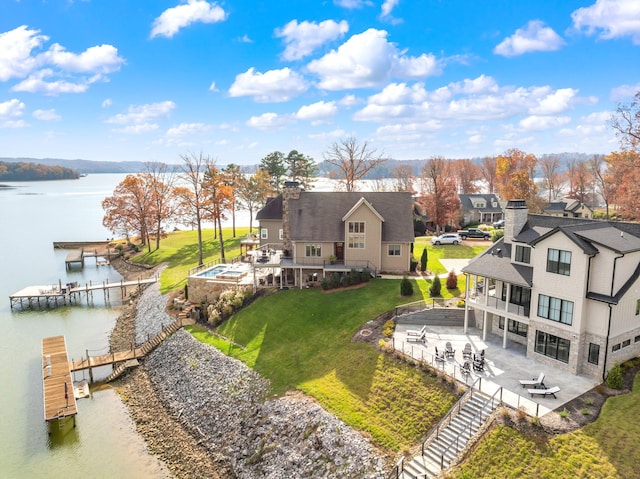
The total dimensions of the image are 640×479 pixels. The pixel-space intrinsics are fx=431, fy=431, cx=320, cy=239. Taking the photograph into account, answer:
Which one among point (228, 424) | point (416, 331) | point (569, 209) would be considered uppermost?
point (569, 209)

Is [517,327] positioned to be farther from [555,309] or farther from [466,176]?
[466,176]

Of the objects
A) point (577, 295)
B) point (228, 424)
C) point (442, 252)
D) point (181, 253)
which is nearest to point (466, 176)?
point (442, 252)

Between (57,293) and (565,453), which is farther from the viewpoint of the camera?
(57,293)

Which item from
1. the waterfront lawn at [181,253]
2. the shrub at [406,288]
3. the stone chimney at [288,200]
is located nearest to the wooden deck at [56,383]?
the waterfront lawn at [181,253]

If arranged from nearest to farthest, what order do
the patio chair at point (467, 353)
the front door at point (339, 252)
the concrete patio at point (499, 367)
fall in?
the concrete patio at point (499, 367)
the patio chair at point (467, 353)
the front door at point (339, 252)

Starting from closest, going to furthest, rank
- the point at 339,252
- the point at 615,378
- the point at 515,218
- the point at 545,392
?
the point at 545,392 < the point at 615,378 < the point at 515,218 < the point at 339,252

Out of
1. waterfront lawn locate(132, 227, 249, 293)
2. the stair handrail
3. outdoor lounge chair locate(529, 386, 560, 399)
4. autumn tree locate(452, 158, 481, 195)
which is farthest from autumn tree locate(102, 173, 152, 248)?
autumn tree locate(452, 158, 481, 195)

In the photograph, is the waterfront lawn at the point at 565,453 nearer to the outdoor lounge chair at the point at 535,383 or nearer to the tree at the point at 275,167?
the outdoor lounge chair at the point at 535,383
